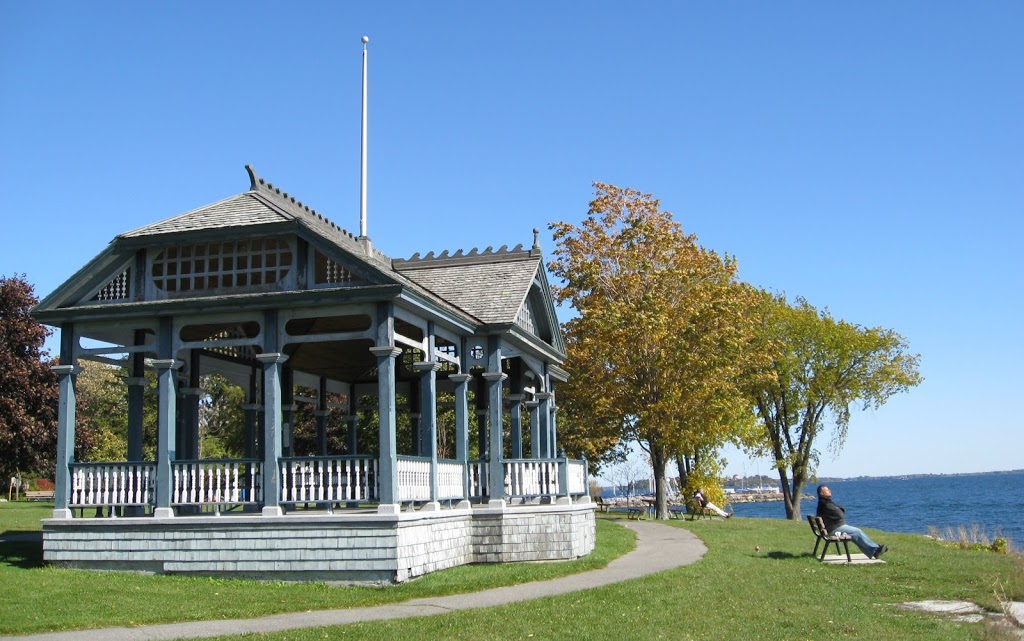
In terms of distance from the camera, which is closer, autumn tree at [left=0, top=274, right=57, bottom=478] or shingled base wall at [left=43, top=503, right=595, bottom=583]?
shingled base wall at [left=43, top=503, right=595, bottom=583]

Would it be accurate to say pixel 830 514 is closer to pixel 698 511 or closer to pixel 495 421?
pixel 495 421

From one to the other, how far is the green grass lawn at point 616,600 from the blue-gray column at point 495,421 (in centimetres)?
171

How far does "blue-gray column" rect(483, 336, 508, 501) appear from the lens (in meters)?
19.7

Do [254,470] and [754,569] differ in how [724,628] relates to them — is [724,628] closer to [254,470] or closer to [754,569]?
[754,569]

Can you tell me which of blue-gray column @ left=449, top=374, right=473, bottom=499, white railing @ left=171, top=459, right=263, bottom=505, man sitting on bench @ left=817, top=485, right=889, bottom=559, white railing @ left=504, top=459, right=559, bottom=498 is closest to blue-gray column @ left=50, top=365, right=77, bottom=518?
white railing @ left=171, top=459, right=263, bottom=505

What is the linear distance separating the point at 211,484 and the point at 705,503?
2311cm

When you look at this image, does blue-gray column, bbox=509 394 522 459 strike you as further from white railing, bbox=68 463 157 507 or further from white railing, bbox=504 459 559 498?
white railing, bbox=68 463 157 507

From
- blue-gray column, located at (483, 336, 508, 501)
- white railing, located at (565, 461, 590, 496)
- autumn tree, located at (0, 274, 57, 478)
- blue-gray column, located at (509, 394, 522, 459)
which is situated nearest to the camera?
blue-gray column, located at (483, 336, 508, 501)

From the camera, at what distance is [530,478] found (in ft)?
67.0

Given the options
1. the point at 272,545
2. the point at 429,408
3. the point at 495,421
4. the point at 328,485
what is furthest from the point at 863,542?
the point at 272,545

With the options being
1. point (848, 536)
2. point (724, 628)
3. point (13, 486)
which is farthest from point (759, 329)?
point (13, 486)

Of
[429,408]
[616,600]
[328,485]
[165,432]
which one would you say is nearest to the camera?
[616,600]

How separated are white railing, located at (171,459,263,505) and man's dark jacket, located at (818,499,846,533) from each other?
10145 millimetres

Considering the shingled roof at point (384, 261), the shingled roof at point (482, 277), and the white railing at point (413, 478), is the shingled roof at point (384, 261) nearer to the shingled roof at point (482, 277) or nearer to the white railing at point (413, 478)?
the shingled roof at point (482, 277)
